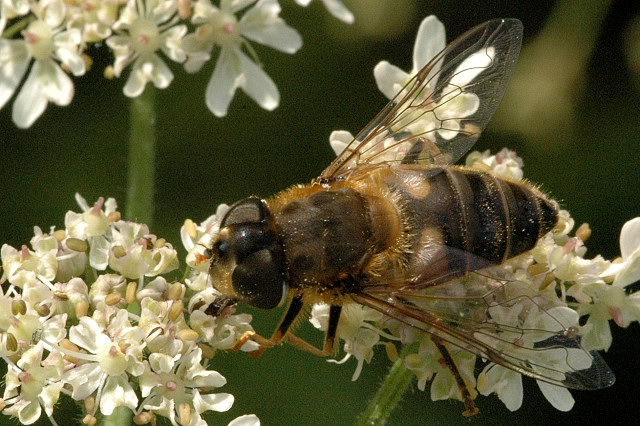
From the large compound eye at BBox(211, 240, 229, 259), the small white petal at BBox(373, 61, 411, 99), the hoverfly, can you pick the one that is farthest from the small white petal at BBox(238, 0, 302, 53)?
the large compound eye at BBox(211, 240, 229, 259)

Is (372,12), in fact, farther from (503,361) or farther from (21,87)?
(503,361)

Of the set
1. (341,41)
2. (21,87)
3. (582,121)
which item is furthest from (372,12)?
(21,87)

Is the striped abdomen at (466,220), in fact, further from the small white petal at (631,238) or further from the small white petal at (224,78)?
the small white petal at (224,78)

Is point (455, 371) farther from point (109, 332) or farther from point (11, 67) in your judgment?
point (11, 67)

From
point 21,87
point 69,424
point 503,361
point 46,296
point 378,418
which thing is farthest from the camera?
point 69,424

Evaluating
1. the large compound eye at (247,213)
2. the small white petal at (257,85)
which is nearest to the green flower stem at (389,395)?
the large compound eye at (247,213)

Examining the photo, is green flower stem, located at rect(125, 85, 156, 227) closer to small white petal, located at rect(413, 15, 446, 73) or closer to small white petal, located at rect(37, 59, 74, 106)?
small white petal, located at rect(37, 59, 74, 106)

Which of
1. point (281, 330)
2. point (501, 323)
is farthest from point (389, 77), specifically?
point (501, 323)
